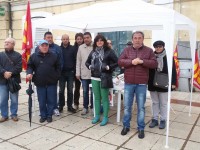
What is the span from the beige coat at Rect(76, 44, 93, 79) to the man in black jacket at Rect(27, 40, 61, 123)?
1.67 feet

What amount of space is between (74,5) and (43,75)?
5.92 metres

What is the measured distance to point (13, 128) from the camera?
450 cm

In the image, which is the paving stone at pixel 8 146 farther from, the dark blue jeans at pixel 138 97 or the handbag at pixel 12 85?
the dark blue jeans at pixel 138 97

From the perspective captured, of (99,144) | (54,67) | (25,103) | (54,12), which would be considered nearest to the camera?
(99,144)

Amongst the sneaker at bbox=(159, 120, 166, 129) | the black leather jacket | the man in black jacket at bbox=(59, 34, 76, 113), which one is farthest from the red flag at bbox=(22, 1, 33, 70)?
the sneaker at bbox=(159, 120, 166, 129)

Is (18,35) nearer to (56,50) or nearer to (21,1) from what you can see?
(21,1)

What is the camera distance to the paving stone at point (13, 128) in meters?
4.20

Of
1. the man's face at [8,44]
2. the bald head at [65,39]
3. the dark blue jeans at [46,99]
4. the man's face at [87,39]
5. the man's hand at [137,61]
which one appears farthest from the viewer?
the bald head at [65,39]

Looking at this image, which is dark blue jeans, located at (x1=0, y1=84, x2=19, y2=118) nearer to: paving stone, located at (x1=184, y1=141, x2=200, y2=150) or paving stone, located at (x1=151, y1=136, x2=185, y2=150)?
paving stone, located at (x1=151, y1=136, x2=185, y2=150)

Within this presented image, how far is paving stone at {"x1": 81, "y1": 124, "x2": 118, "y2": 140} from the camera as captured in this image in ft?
13.6

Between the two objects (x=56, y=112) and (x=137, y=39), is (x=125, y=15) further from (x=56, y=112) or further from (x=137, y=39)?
(x=56, y=112)

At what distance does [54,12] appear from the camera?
10.5m

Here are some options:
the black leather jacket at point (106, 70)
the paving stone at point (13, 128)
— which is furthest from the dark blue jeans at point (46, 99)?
the black leather jacket at point (106, 70)

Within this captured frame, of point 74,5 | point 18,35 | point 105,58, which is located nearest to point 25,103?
point 105,58
